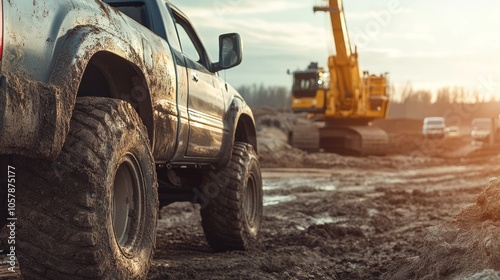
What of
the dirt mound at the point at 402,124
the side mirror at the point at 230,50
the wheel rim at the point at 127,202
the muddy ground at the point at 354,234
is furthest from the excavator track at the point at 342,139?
the dirt mound at the point at 402,124

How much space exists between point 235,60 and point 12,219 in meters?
3.40

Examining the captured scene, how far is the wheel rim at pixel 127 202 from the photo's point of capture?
434cm

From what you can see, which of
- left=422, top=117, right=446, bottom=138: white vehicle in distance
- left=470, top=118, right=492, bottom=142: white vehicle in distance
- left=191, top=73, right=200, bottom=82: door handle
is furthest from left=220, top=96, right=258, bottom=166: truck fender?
left=422, top=117, right=446, bottom=138: white vehicle in distance

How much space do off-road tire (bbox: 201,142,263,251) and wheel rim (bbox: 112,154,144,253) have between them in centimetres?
231

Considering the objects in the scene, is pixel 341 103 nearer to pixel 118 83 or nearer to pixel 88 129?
pixel 118 83

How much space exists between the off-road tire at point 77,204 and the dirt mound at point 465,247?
2.00 meters

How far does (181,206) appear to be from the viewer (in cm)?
1180

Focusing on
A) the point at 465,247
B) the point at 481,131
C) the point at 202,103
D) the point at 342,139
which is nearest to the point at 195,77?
the point at 202,103

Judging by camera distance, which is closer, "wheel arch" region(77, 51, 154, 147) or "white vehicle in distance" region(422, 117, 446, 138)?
"wheel arch" region(77, 51, 154, 147)

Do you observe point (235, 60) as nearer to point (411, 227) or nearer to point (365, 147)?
point (411, 227)

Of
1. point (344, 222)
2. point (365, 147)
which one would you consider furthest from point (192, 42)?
point (365, 147)

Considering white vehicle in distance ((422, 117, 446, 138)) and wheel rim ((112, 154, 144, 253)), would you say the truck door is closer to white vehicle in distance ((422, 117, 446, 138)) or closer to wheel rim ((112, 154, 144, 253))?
wheel rim ((112, 154, 144, 253))

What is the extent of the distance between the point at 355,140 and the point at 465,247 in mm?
25426

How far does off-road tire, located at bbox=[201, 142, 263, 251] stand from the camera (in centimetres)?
686
